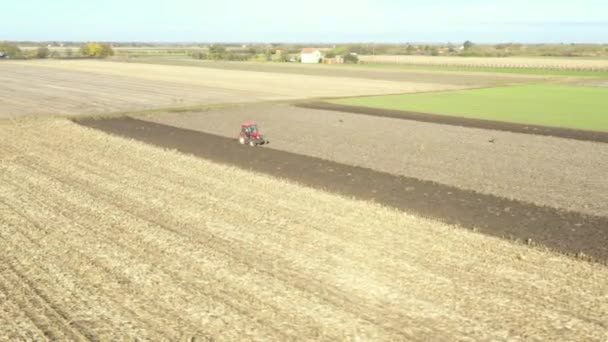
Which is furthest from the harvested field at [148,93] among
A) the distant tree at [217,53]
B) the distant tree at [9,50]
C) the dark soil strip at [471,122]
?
the distant tree at [9,50]

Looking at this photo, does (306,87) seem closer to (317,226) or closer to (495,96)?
(495,96)

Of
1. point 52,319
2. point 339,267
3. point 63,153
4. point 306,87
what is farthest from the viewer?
point 306,87

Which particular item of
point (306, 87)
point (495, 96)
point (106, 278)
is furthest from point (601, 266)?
point (306, 87)

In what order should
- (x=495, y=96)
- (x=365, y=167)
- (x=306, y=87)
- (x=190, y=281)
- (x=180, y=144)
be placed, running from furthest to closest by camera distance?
(x=306, y=87), (x=495, y=96), (x=180, y=144), (x=365, y=167), (x=190, y=281)

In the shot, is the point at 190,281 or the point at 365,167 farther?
the point at 365,167

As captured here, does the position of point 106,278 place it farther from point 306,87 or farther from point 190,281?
point 306,87

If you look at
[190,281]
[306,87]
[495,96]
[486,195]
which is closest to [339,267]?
[190,281]

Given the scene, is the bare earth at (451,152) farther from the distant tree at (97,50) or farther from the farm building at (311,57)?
the distant tree at (97,50)

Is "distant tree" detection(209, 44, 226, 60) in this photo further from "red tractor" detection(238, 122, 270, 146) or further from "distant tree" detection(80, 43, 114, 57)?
"red tractor" detection(238, 122, 270, 146)
